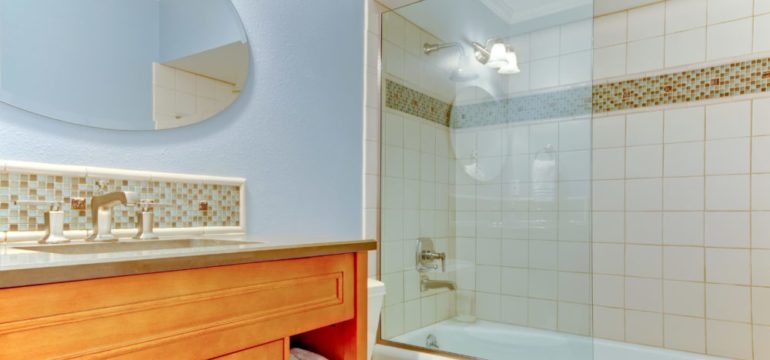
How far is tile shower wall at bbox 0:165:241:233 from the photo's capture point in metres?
1.11

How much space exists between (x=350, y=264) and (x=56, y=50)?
92 centimetres

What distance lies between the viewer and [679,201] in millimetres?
2258

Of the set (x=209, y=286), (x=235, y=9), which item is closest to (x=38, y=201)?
(x=209, y=286)

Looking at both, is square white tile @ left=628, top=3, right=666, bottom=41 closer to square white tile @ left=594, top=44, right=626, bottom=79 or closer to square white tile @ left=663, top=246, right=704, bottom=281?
square white tile @ left=594, top=44, right=626, bottom=79

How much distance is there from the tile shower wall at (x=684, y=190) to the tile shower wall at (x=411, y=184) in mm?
818

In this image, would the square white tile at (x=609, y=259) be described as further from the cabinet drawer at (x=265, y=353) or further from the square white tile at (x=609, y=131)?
the cabinet drawer at (x=265, y=353)

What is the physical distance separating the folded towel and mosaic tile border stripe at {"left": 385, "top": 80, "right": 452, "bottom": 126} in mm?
1340

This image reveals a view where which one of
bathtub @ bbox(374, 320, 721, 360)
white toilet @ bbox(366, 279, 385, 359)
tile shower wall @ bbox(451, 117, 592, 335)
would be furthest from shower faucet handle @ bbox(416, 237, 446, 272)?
white toilet @ bbox(366, 279, 385, 359)

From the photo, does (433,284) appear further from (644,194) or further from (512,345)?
(644,194)

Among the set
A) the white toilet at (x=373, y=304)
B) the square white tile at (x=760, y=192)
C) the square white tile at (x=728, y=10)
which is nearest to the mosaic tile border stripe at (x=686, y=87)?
the square white tile at (x=728, y=10)

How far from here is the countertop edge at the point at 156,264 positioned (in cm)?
68

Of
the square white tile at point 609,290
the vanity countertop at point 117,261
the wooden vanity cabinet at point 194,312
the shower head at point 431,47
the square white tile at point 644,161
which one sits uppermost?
the shower head at point 431,47

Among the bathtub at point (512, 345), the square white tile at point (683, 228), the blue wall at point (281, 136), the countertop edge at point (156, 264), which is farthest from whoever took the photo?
the square white tile at point (683, 228)

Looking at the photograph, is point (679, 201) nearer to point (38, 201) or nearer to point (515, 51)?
point (515, 51)
